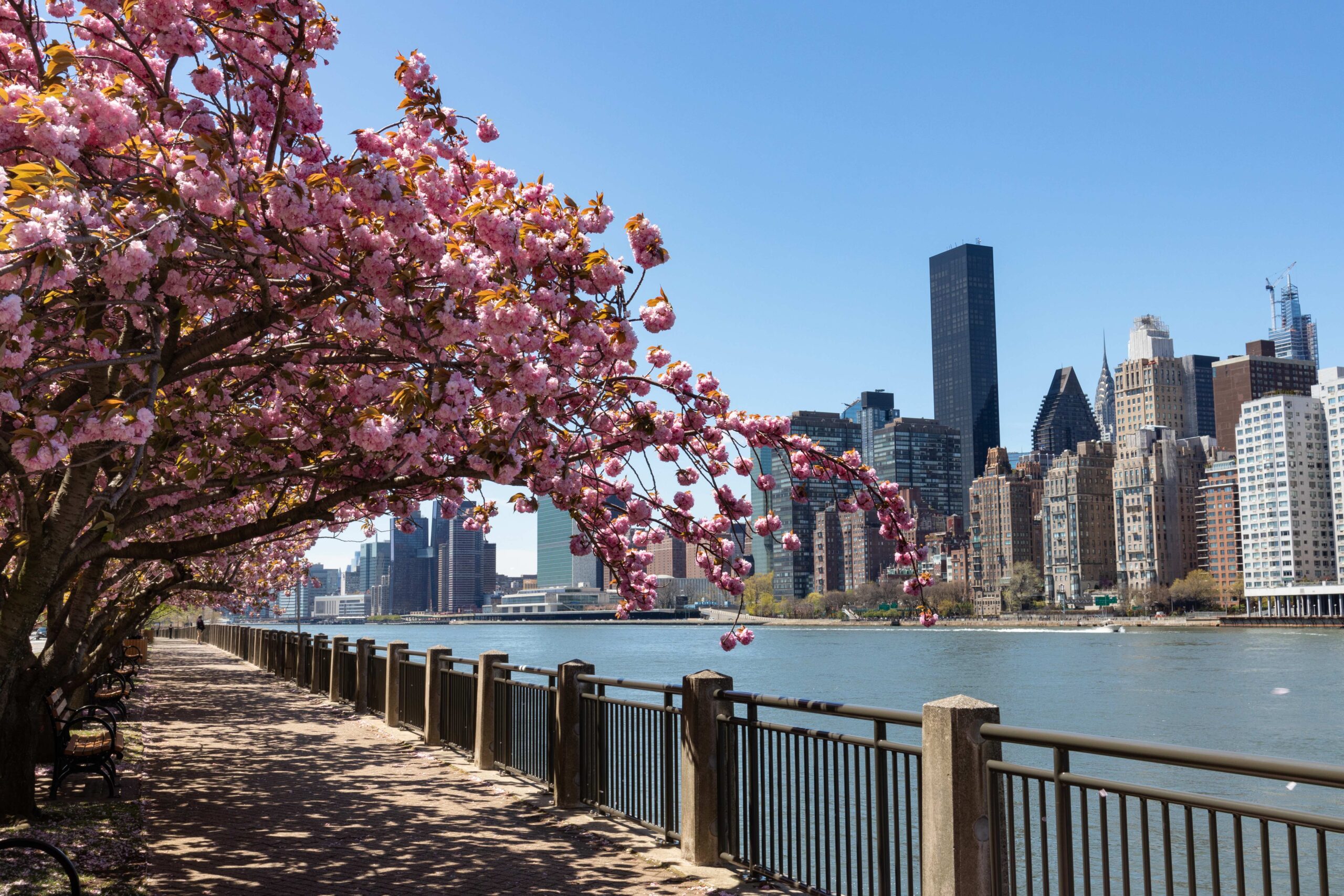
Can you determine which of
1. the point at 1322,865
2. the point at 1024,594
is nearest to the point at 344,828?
the point at 1322,865

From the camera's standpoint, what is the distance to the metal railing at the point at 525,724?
11797 millimetres

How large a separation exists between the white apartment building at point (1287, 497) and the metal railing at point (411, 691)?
193 metres

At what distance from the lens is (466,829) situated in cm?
994

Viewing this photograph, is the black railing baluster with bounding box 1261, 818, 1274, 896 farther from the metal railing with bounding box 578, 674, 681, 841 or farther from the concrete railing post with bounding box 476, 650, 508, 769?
the concrete railing post with bounding box 476, 650, 508, 769

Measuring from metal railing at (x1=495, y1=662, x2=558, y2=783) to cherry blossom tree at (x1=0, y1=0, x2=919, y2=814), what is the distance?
87.3 inches

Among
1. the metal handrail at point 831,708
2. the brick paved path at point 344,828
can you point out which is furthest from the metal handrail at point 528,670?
the metal handrail at point 831,708

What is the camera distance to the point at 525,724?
1254cm

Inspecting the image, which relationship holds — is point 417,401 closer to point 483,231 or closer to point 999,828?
point 483,231

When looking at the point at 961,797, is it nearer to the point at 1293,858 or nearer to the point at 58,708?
the point at 1293,858

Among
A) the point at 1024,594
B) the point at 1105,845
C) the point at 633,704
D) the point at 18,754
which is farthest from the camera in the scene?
the point at 1024,594

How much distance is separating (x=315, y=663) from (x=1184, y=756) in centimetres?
2425

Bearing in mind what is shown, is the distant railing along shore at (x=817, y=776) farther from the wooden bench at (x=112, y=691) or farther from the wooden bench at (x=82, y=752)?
the wooden bench at (x=112, y=691)

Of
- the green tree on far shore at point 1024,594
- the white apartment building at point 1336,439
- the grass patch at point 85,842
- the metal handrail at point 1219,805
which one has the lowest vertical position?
the green tree on far shore at point 1024,594

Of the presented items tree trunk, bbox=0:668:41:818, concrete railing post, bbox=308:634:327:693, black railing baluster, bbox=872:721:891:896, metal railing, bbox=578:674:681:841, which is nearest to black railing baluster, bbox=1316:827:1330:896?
black railing baluster, bbox=872:721:891:896
